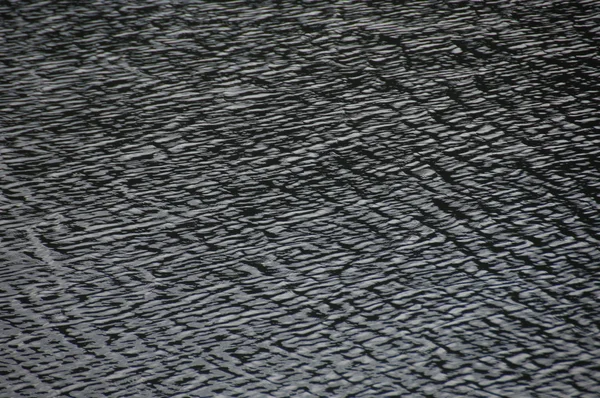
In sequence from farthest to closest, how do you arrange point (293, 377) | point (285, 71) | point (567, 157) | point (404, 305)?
1. point (285, 71)
2. point (567, 157)
3. point (404, 305)
4. point (293, 377)

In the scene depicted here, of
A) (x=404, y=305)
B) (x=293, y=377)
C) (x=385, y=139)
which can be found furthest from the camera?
(x=385, y=139)

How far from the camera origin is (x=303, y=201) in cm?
2031

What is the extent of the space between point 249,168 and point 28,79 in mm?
8379

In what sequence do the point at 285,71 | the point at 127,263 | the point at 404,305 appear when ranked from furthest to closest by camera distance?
the point at 285,71
the point at 127,263
the point at 404,305

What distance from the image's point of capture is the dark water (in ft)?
51.0

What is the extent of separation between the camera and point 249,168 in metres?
21.8

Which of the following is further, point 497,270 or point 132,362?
point 497,270

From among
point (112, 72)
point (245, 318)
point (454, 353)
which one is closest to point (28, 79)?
point (112, 72)

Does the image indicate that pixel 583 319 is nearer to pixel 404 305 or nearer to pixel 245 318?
pixel 404 305

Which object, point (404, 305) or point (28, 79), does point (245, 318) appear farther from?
point (28, 79)

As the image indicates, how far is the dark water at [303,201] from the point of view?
1555 cm

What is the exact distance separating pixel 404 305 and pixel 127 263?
5.65 metres

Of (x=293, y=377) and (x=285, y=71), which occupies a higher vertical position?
→ (x=285, y=71)

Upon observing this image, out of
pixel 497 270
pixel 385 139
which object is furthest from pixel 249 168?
pixel 497 270
